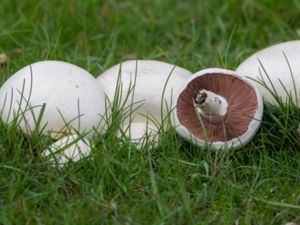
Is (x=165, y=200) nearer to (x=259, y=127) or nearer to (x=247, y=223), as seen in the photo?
(x=247, y=223)

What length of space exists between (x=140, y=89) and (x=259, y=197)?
813 millimetres

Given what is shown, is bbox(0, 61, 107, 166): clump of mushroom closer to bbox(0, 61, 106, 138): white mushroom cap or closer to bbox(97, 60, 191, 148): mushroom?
bbox(0, 61, 106, 138): white mushroom cap

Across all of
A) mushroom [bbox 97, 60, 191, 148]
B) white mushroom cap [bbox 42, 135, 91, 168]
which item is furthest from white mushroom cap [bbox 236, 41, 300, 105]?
white mushroom cap [bbox 42, 135, 91, 168]

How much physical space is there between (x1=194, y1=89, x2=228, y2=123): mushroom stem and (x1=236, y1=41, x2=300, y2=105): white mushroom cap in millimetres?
201

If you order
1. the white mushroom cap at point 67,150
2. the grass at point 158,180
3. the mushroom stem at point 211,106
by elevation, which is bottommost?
the grass at point 158,180

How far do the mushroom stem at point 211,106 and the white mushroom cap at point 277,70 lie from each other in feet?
0.66

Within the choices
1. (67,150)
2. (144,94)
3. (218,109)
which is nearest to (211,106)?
(218,109)

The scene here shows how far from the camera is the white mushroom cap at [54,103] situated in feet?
10.1

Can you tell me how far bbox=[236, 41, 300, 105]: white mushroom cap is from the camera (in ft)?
10.3

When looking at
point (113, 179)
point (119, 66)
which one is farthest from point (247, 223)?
point (119, 66)

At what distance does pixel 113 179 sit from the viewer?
2.85m

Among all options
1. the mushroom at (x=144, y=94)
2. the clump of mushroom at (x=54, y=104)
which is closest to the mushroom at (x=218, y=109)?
the mushroom at (x=144, y=94)

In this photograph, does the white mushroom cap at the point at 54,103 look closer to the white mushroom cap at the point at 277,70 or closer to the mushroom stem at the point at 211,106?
the mushroom stem at the point at 211,106

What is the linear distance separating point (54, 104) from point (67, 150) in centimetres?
23
